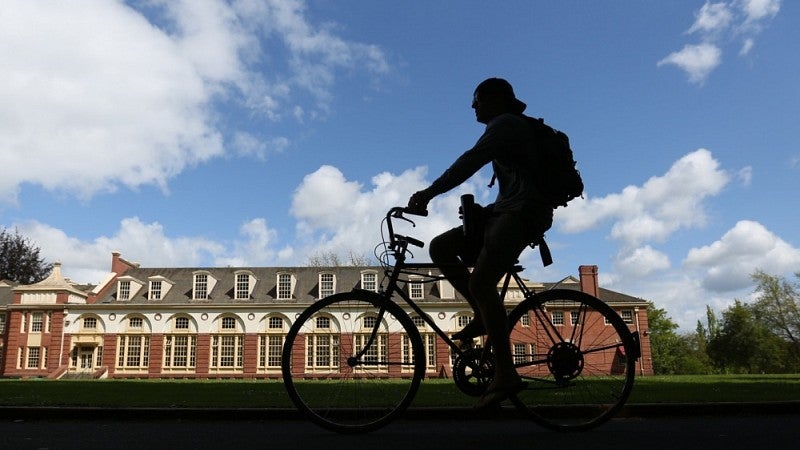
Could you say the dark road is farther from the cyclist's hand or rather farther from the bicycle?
the cyclist's hand

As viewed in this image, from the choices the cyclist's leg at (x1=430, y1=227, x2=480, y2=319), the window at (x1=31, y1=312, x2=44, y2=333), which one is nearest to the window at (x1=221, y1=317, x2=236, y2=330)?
the window at (x1=31, y1=312, x2=44, y2=333)

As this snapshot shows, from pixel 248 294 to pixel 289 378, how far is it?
43411mm

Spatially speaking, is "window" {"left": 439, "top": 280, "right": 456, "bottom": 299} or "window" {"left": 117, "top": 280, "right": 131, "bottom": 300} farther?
"window" {"left": 117, "top": 280, "right": 131, "bottom": 300}

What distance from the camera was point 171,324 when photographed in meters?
44.4

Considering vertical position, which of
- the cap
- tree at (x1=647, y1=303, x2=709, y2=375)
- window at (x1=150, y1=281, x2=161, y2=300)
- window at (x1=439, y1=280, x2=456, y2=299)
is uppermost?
window at (x1=150, y1=281, x2=161, y2=300)

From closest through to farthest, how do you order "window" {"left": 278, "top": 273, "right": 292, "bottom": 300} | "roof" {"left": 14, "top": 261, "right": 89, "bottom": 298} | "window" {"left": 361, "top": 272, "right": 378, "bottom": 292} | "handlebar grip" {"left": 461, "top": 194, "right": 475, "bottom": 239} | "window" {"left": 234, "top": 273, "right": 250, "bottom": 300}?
"handlebar grip" {"left": 461, "top": 194, "right": 475, "bottom": 239} < "window" {"left": 361, "top": 272, "right": 378, "bottom": 292} < "roof" {"left": 14, "top": 261, "right": 89, "bottom": 298} < "window" {"left": 278, "top": 273, "right": 292, "bottom": 300} < "window" {"left": 234, "top": 273, "right": 250, "bottom": 300}

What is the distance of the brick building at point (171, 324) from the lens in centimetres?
4325

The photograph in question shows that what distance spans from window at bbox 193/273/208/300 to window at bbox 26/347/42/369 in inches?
486

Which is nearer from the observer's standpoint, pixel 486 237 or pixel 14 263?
pixel 486 237

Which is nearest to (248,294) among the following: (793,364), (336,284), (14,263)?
(336,284)

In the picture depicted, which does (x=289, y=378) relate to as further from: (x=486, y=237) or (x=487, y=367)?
(x=486, y=237)

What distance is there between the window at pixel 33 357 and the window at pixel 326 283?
2209 centimetres

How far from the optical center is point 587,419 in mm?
4020

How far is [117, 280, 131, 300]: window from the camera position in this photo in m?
45.4
